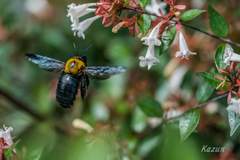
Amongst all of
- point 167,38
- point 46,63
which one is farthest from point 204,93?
point 46,63

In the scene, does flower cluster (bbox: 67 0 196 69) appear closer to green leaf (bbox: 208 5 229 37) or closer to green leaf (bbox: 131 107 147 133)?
green leaf (bbox: 208 5 229 37)

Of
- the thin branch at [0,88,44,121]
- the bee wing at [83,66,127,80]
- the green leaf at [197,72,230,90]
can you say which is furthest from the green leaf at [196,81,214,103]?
the thin branch at [0,88,44,121]

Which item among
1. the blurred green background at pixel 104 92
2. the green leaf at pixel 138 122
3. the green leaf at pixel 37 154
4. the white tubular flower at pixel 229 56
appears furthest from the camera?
the green leaf at pixel 138 122

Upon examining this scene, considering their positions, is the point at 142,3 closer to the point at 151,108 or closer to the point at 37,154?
the point at 151,108

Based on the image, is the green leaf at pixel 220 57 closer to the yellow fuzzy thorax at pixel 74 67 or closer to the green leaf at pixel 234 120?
the green leaf at pixel 234 120

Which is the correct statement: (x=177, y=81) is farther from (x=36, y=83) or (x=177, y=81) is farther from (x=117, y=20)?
(x=36, y=83)

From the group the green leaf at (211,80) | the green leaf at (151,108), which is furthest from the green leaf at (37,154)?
the green leaf at (211,80)
